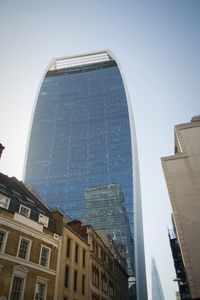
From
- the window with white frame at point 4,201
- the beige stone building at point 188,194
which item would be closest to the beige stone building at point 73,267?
the window with white frame at point 4,201

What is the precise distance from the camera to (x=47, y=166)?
174875mm

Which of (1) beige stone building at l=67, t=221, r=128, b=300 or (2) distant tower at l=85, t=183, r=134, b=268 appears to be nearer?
(1) beige stone building at l=67, t=221, r=128, b=300

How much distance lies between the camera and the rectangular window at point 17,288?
23181 mm

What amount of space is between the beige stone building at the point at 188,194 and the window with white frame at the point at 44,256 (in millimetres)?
16166

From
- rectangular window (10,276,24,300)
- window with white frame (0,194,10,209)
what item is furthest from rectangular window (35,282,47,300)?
window with white frame (0,194,10,209)

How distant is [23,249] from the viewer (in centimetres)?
2600

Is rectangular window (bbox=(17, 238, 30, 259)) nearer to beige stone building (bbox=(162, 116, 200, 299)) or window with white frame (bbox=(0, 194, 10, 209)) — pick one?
window with white frame (bbox=(0, 194, 10, 209))

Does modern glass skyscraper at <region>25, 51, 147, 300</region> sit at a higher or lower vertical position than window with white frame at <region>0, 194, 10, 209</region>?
higher

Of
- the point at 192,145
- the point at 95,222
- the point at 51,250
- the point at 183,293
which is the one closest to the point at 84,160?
the point at 95,222

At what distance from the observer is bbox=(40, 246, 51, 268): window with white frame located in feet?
91.5

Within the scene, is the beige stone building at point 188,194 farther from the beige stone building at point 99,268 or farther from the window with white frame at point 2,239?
the window with white frame at point 2,239

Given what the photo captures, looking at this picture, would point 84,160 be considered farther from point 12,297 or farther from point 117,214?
point 12,297

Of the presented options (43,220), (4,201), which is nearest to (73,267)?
(43,220)

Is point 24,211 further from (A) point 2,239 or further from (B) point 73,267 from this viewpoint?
(B) point 73,267
